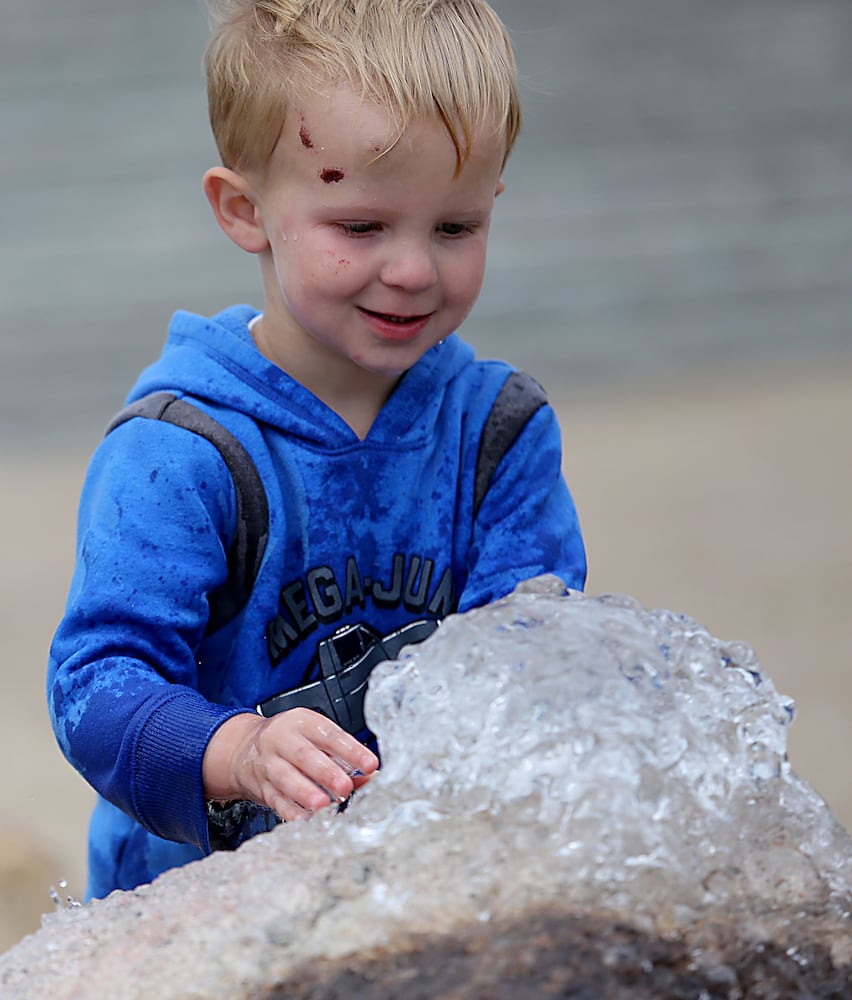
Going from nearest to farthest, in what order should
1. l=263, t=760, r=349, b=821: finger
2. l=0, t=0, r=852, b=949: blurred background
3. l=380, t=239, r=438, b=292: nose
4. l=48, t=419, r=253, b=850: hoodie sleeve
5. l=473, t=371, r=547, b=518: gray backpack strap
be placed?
l=263, t=760, r=349, b=821: finger < l=48, t=419, r=253, b=850: hoodie sleeve < l=380, t=239, r=438, b=292: nose < l=473, t=371, r=547, b=518: gray backpack strap < l=0, t=0, r=852, b=949: blurred background

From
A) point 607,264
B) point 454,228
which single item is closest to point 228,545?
point 454,228

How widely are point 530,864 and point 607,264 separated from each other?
18.7ft

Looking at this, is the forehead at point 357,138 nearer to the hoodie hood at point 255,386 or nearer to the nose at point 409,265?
the nose at point 409,265

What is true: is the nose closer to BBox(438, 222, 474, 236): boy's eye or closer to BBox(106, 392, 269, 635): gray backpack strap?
BBox(438, 222, 474, 236): boy's eye

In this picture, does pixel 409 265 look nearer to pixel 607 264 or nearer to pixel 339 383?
pixel 339 383

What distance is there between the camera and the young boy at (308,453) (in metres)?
1.46

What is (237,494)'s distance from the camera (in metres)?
1.56

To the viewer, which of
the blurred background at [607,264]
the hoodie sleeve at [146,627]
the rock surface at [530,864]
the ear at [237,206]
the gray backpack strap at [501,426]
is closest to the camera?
the rock surface at [530,864]

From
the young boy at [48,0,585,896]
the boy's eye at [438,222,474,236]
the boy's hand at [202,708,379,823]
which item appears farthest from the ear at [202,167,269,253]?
the boy's hand at [202,708,379,823]

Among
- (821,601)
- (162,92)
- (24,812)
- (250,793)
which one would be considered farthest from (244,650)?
(162,92)

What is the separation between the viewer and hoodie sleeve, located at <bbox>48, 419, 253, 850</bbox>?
1395 mm

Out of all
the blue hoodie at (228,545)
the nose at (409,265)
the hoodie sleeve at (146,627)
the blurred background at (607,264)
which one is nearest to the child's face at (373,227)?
the nose at (409,265)

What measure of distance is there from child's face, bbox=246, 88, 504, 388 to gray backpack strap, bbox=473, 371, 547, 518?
6.3 inches

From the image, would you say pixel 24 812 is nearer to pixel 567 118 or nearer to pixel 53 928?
pixel 53 928
